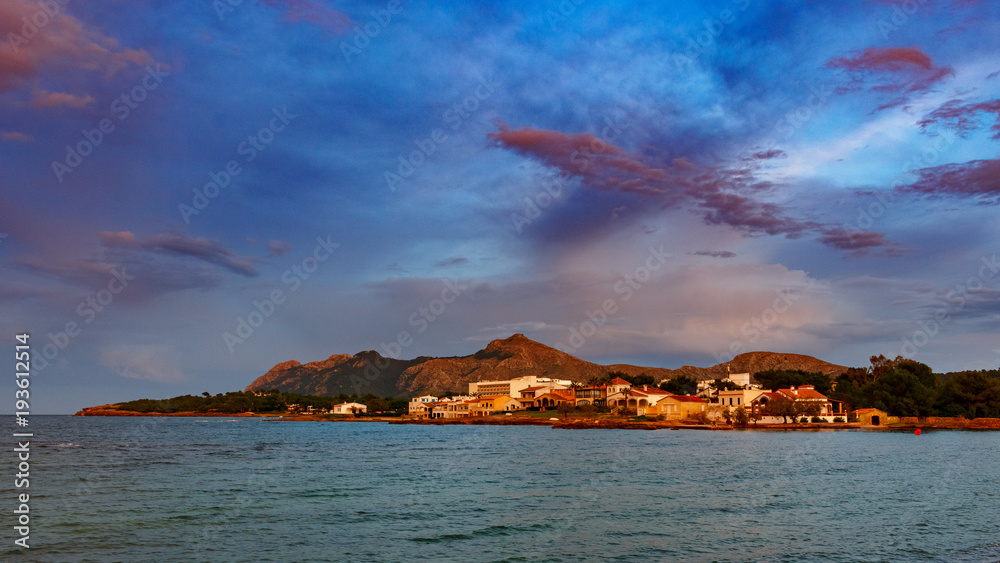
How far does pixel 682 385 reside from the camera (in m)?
181

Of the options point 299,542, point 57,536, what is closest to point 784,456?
point 299,542

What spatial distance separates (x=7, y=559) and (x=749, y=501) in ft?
97.5

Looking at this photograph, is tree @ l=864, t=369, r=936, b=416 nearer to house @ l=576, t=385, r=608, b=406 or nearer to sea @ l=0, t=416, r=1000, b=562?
house @ l=576, t=385, r=608, b=406

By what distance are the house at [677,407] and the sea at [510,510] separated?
77.9m

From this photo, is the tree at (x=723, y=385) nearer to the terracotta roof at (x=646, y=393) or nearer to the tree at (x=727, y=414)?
the terracotta roof at (x=646, y=393)

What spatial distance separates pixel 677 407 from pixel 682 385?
168 feet

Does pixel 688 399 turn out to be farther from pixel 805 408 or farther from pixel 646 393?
pixel 805 408

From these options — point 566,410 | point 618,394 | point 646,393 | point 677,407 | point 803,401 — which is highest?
point 646,393

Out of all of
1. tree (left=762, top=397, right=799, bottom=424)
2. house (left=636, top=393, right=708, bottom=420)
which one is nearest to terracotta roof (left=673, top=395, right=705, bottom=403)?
house (left=636, top=393, right=708, bottom=420)

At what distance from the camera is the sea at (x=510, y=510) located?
2155cm

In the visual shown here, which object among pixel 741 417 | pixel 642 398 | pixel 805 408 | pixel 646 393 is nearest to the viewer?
pixel 805 408

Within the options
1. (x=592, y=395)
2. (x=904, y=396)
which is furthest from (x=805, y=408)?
(x=592, y=395)

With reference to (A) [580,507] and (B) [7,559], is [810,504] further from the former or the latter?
(B) [7,559]

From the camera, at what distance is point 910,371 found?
13688 centimetres
